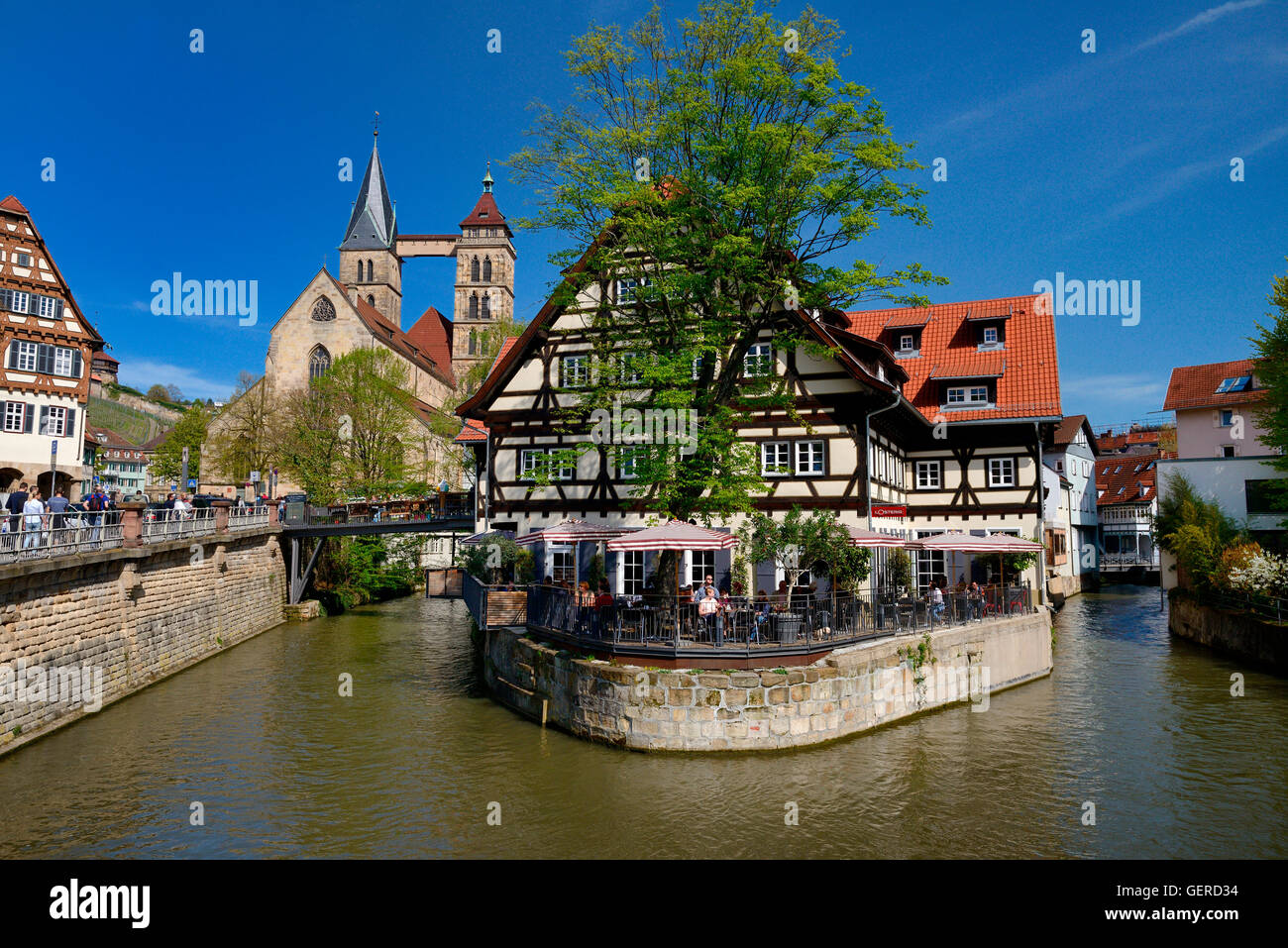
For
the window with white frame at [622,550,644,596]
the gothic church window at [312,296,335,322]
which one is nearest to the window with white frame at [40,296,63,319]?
the gothic church window at [312,296,335,322]

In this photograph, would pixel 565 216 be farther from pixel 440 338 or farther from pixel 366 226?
pixel 366 226

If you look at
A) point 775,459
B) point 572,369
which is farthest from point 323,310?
point 775,459

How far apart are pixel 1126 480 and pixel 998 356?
143 ft

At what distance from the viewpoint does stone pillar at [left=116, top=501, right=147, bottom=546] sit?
2039 centimetres

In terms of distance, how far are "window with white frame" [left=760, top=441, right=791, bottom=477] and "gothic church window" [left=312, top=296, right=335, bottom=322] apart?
50.3m

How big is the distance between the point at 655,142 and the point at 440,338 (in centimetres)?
7128

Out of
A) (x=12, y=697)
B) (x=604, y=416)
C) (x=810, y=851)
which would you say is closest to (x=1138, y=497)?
(x=604, y=416)

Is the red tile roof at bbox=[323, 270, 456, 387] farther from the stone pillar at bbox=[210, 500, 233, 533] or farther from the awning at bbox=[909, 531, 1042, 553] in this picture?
the awning at bbox=[909, 531, 1042, 553]

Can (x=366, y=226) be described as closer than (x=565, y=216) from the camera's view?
No

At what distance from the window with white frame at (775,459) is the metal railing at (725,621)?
5296mm

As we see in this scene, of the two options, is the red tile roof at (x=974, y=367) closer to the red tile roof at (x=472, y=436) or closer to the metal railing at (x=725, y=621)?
the metal railing at (x=725, y=621)

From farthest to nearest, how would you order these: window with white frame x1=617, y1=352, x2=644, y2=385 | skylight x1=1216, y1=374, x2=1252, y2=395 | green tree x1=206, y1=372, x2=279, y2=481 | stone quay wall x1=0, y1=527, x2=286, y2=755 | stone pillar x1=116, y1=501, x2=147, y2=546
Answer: green tree x1=206, y1=372, x2=279, y2=481 < skylight x1=1216, y1=374, x2=1252, y2=395 < stone pillar x1=116, y1=501, x2=147, y2=546 < window with white frame x1=617, y1=352, x2=644, y2=385 < stone quay wall x1=0, y1=527, x2=286, y2=755

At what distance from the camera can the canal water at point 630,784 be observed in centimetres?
1102

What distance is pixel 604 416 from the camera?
76.4ft
